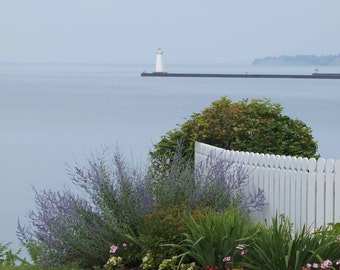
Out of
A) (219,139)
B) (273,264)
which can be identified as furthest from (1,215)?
(273,264)

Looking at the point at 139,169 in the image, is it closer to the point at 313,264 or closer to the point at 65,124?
the point at 313,264

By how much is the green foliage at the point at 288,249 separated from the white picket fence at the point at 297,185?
316 cm

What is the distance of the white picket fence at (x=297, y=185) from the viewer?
475 inches

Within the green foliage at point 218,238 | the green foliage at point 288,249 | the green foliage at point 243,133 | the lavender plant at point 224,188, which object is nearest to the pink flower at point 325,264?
the green foliage at point 288,249

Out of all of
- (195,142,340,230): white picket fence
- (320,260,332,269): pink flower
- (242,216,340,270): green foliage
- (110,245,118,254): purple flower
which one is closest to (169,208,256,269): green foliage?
(242,216,340,270): green foliage

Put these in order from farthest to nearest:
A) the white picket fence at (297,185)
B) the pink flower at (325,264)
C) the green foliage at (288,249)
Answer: the white picket fence at (297,185)
the green foliage at (288,249)
the pink flower at (325,264)

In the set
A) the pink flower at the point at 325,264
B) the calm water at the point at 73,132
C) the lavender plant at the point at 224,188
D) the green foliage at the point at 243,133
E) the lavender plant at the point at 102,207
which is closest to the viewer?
the pink flower at the point at 325,264

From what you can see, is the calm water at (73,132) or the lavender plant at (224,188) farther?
the calm water at (73,132)

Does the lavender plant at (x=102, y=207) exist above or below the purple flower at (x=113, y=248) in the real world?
above

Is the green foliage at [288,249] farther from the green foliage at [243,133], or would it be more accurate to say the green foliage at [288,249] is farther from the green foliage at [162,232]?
the green foliage at [243,133]

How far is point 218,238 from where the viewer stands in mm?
9133

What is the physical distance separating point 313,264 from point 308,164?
401 cm

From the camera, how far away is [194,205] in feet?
36.6

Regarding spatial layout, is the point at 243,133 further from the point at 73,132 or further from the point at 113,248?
the point at 73,132
